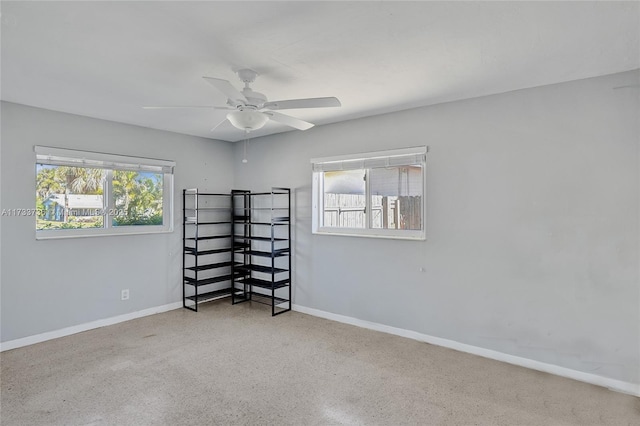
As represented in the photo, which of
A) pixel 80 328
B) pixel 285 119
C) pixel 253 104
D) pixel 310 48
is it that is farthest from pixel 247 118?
pixel 80 328

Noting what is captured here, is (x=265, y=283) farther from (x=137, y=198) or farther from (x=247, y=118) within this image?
(x=247, y=118)

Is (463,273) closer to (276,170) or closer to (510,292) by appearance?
(510,292)

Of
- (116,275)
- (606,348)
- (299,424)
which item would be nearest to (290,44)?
(299,424)

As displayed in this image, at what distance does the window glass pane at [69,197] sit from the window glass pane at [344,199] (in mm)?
2587

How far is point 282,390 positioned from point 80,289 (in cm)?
258

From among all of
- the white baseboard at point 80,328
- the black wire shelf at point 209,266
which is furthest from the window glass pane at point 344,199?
the white baseboard at point 80,328

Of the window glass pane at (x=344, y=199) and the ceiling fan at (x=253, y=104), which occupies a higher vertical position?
the ceiling fan at (x=253, y=104)

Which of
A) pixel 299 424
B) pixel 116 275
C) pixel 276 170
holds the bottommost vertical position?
pixel 299 424

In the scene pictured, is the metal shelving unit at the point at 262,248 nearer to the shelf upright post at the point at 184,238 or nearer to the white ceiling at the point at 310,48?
the shelf upright post at the point at 184,238

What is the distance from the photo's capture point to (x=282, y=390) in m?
2.49

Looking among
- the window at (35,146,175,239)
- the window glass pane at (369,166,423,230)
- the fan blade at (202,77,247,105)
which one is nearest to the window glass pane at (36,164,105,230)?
the window at (35,146,175,239)

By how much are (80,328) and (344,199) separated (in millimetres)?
3163

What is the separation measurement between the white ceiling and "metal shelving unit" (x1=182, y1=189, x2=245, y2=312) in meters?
1.82

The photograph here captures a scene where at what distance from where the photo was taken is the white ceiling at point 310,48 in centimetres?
175
